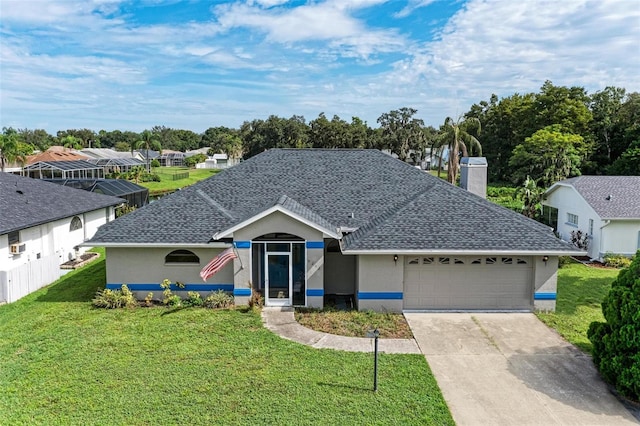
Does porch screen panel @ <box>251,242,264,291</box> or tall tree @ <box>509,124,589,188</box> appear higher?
tall tree @ <box>509,124,589,188</box>

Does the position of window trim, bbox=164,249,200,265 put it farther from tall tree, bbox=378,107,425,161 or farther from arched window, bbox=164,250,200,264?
tall tree, bbox=378,107,425,161

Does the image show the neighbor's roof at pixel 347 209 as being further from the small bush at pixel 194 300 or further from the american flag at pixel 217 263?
the small bush at pixel 194 300

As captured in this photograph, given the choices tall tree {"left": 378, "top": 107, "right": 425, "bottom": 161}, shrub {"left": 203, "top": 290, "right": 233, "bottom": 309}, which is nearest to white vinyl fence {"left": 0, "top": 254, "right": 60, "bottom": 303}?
shrub {"left": 203, "top": 290, "right": 233, "bottom": 309}

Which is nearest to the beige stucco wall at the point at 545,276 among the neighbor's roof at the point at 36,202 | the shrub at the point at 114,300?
the shrub at the point at 114,300

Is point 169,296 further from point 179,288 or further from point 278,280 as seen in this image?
point 278,280

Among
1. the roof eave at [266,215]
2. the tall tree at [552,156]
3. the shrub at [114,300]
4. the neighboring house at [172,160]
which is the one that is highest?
the neighboring house at [172,160]

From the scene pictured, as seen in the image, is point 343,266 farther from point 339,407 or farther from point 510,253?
point 339,407
